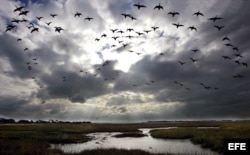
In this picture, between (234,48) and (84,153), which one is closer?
(84,153)

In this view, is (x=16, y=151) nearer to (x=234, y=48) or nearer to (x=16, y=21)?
(x=16, y=21)

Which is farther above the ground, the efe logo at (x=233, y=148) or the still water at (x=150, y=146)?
the efe logo at (x=233, y=148)

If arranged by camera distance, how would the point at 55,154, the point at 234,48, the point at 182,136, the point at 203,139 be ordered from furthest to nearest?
1. the point at 182,136
2. the point at 203,139
3. the point at 234,48
4. the point at 55,154

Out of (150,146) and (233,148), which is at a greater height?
(233,148)

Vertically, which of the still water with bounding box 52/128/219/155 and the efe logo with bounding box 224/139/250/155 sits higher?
the efe logo with bounding box 224/139/250/155

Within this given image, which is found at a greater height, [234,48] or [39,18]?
[39,18]

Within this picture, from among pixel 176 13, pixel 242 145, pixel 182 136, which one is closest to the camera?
pixel 242 145

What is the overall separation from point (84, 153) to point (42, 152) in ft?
17.8

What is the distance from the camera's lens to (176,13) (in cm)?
3591

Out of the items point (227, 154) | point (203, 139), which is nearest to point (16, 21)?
point (227, 154)

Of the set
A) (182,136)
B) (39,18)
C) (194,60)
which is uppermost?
(39,18)

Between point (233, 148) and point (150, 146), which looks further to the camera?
point (150, 146)

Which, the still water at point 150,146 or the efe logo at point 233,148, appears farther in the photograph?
the still water at point 150,146

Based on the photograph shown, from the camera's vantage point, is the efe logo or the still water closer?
the efe logo
